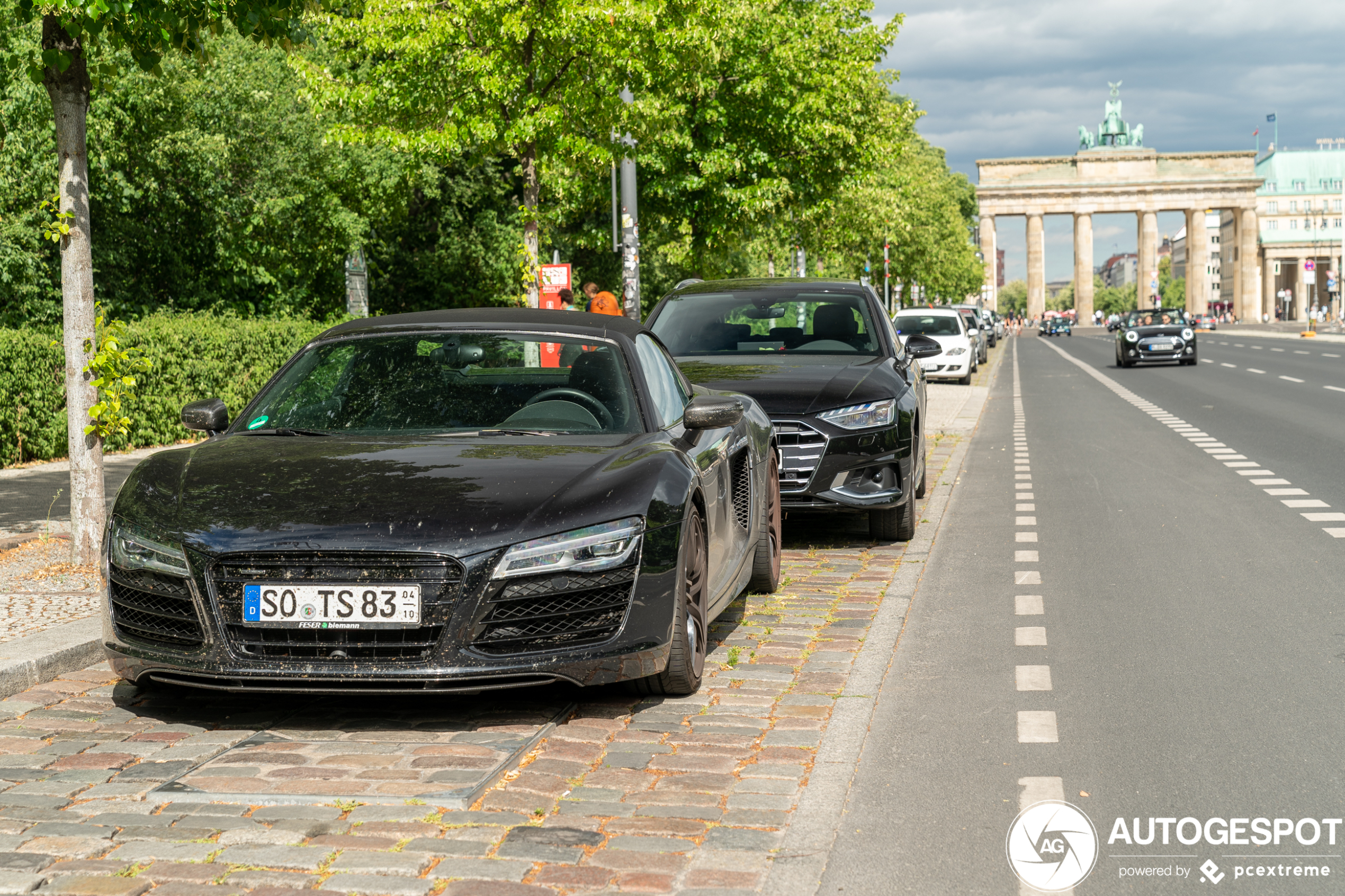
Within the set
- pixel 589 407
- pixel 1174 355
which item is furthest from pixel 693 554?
pixel 1174 355

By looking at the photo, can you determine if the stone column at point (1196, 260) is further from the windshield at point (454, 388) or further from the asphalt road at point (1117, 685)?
the windshield at point (454, 388)

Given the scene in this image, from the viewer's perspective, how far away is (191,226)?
90.2ft

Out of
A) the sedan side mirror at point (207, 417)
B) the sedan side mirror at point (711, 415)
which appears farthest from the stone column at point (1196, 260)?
the sedan side mirror at point (207, 417)

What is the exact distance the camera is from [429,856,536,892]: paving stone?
143 inches

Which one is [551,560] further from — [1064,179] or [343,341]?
[1064,179]

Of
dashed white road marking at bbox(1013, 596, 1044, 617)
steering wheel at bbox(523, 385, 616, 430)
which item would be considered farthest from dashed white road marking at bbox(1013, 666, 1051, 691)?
steering wheel at bbox(523, 385, 616, 430)

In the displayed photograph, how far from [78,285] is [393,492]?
3.83 m

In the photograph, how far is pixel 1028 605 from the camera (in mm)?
7375

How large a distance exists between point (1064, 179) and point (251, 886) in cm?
14524

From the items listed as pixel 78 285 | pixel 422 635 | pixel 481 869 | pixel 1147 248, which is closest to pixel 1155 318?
pixel 78 285

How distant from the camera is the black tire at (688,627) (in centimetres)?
528

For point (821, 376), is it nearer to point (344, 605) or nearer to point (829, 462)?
point (829, 462)

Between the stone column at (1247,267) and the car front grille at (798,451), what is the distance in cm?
14011

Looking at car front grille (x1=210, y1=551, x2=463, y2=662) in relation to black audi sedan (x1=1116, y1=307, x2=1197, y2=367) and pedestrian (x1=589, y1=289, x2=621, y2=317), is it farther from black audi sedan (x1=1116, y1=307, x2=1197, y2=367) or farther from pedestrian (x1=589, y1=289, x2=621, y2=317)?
black audi sedan (x1=1116, y1=307, x2=1197, y2=367)
